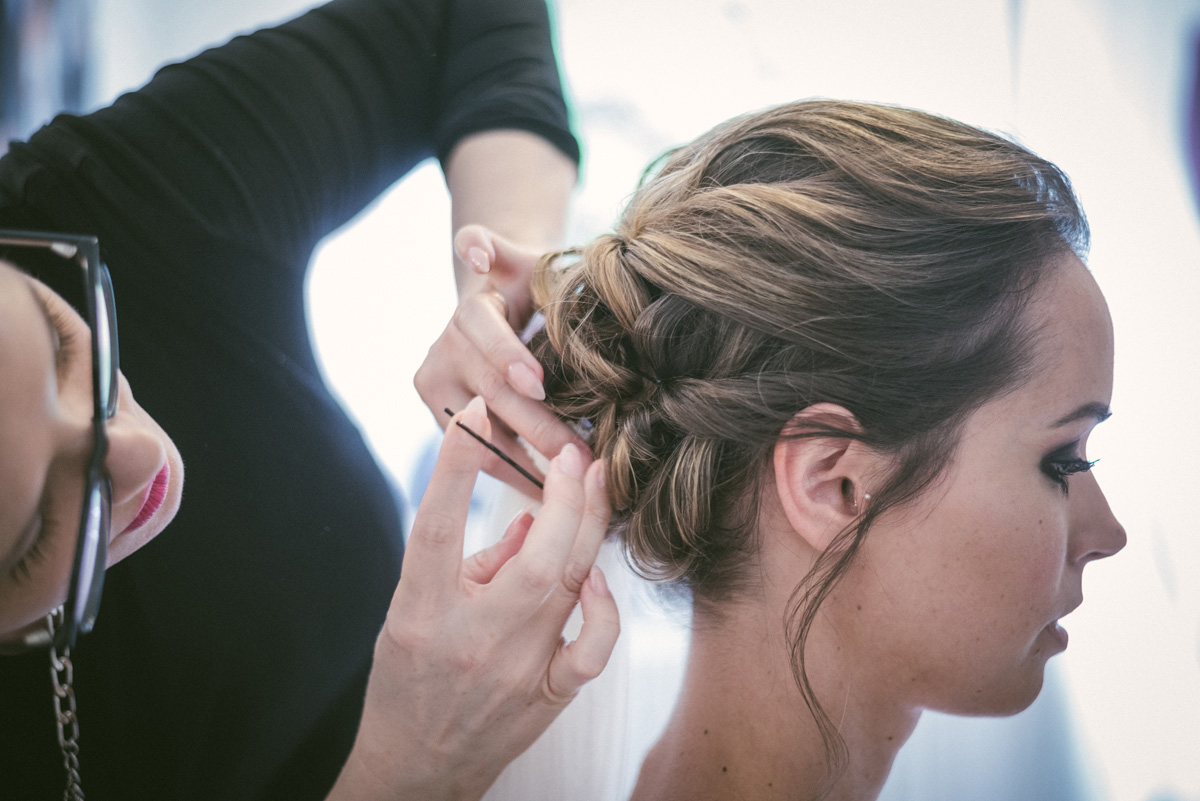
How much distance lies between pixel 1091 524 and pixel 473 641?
1.78 ft

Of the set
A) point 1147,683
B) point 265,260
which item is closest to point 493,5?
point 265,260

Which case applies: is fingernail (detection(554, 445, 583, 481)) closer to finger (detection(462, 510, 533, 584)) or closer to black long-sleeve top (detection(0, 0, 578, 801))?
finger (detection(462, 510, 533, 584))

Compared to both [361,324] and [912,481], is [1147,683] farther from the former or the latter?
[361,324]

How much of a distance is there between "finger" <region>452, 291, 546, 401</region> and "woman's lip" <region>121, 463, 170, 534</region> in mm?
272

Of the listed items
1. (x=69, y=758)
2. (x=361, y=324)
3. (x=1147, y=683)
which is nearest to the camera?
(x=69, y=758)

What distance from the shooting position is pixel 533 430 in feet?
2.15

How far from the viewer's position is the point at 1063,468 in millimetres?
610

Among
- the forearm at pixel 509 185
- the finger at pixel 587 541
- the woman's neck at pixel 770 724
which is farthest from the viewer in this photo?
the forearm at pixel 509 185

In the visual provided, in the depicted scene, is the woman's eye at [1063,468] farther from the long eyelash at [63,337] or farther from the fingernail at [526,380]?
the long eyelash at [63,337]

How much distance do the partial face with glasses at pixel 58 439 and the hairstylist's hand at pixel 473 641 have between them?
21cm

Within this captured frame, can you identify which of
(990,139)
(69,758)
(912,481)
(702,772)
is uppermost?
(990,139)

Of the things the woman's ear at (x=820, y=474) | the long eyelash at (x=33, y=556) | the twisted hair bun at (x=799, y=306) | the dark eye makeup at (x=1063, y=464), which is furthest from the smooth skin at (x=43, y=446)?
the dark eye makeup at (x=1063, y=464)

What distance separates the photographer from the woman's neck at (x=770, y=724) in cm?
67

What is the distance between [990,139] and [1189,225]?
282 millimetres
